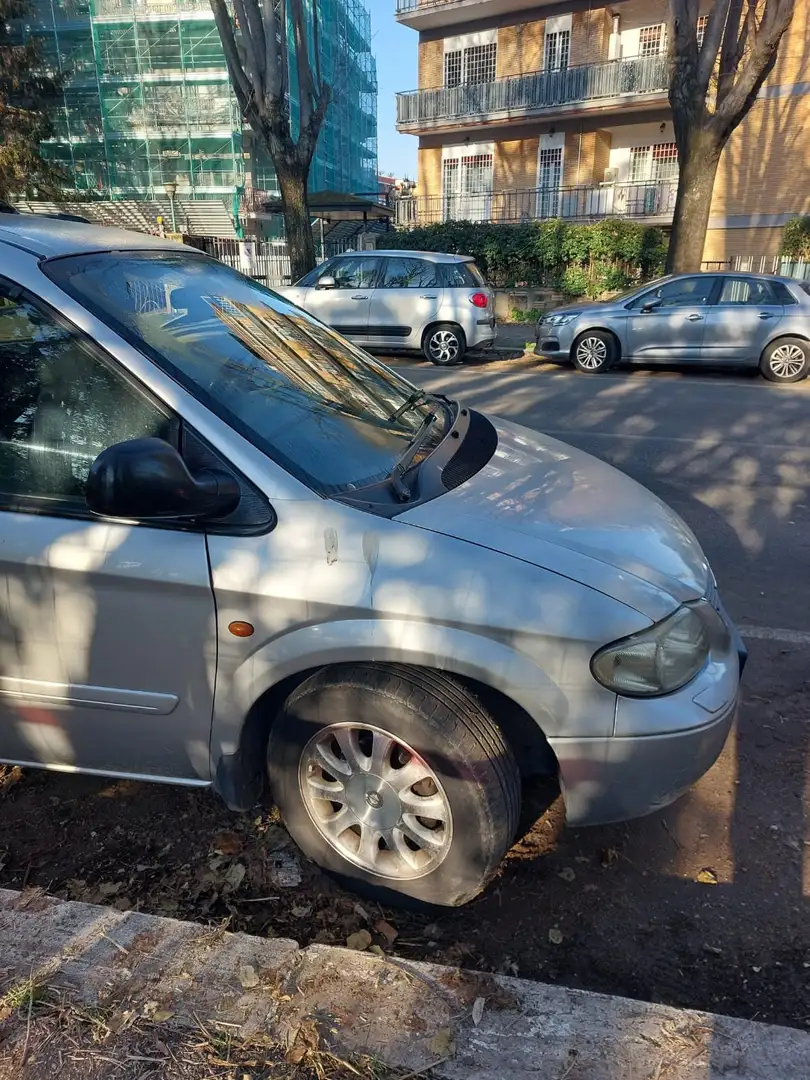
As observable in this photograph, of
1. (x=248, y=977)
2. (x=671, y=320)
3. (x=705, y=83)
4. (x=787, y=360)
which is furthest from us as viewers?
(x=705, y=83)

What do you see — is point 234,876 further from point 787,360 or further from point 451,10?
point 451,10

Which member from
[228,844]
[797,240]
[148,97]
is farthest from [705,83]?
[148,97]

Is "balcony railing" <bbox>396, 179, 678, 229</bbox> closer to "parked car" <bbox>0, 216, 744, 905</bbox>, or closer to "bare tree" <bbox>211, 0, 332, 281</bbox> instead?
"bare tree" <bbox>211, 0, 332, 281</bbox>

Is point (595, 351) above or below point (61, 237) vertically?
below

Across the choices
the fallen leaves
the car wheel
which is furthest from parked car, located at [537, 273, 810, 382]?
the fallen leaves

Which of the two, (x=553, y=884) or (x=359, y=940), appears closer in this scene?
(x=359, y=940)

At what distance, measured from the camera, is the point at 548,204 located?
26344 mm

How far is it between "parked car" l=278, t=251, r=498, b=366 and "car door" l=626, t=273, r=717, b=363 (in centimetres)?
248

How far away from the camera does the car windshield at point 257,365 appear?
235 cm

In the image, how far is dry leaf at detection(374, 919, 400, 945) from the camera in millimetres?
2357

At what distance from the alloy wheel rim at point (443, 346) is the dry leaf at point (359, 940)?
1170cm

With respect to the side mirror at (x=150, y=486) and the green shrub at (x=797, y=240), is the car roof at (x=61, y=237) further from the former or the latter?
the green shrub at (x=797, y=240)

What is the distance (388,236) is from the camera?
23484 mm

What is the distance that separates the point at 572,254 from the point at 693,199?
5846mm
